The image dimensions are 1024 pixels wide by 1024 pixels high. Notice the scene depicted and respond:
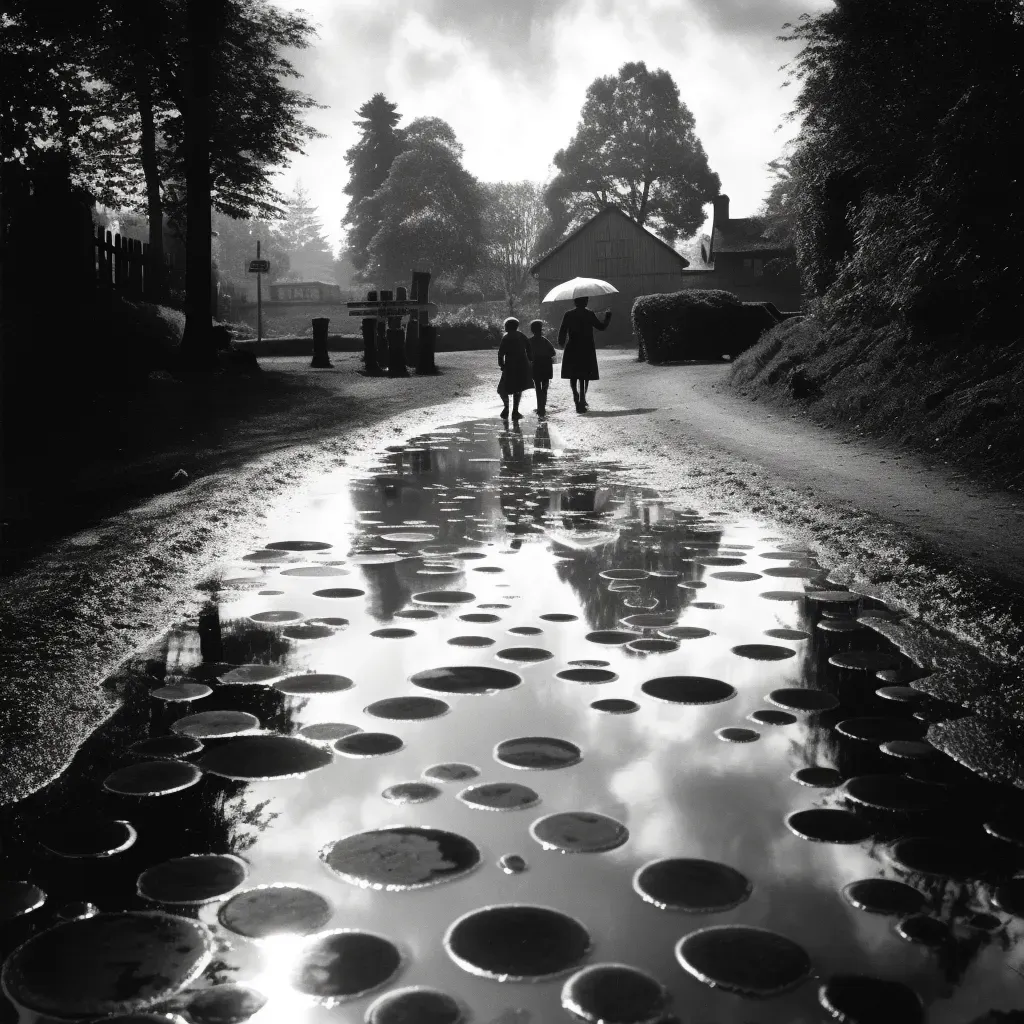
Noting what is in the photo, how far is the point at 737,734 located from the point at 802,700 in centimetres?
40

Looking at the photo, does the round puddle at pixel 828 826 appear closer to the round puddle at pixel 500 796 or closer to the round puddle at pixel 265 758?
the round puddle at pixel 500 796

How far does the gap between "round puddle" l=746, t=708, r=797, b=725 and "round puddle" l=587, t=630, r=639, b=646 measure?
2.68ft

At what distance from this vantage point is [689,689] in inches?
132

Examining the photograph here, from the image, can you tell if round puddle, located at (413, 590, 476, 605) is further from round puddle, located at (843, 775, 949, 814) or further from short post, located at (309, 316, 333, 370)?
short post, located at (309, 316, 333, 370)

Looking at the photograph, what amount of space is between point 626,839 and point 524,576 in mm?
2729

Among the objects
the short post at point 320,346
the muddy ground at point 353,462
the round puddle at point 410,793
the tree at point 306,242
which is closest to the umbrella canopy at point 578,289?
the short post at point 320,346

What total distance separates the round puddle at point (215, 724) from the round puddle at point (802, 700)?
1.51m

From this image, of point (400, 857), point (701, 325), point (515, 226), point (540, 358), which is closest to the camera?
point (400, 857)

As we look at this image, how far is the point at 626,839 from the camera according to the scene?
231cm

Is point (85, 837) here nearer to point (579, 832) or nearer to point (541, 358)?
point (579, 832)

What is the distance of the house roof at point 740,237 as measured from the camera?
62.3m

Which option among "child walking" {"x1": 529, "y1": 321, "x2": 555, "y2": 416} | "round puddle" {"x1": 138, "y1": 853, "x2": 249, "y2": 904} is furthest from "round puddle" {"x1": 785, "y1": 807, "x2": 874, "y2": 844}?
"child walking" {"x1": 529, "y1": 321, "x2": 555, "y2": 416}

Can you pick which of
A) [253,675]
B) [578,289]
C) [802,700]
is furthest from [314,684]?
[578,289]

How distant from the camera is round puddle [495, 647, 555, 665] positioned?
3.65 m
